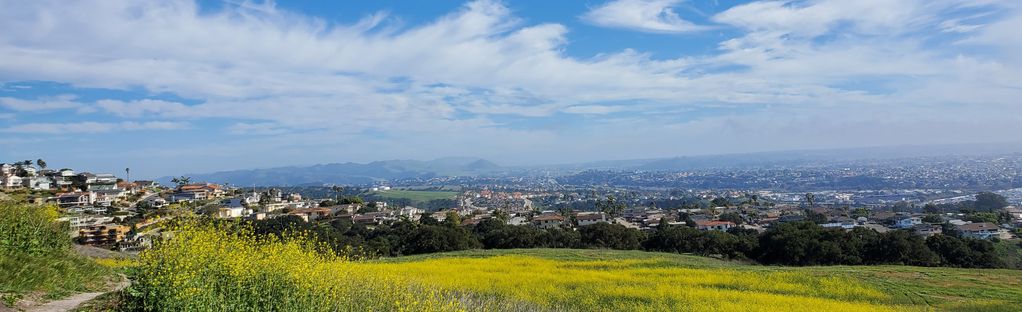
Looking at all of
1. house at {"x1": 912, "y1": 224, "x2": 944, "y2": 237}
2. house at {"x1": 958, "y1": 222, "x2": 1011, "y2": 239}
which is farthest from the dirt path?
house at {"x1": 912, "y1": 224, "x2": 944, "y2": 237}

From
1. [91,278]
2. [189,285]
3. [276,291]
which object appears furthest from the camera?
[91,278]

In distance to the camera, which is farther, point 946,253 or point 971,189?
point 971,189

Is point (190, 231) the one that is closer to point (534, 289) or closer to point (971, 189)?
point (534, 289)

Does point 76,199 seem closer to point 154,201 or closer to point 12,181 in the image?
point 154,201

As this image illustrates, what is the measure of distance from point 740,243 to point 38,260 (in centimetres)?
3158

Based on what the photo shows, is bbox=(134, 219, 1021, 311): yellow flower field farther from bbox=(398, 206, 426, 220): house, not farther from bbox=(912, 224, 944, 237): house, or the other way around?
bbox=(398, 206, 426, 220): house

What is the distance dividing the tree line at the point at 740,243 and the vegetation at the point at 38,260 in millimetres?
10547

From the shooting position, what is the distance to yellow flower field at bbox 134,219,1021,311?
331 inches

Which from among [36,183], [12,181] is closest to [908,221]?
[36,183]

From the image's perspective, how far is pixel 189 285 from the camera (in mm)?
7852

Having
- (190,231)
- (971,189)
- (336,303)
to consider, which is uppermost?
(190,231)

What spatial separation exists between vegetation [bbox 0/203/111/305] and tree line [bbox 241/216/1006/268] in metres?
10.5

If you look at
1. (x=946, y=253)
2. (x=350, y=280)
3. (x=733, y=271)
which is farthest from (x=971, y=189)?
(x=350, y=280)

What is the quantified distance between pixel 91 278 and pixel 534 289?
9079mm
